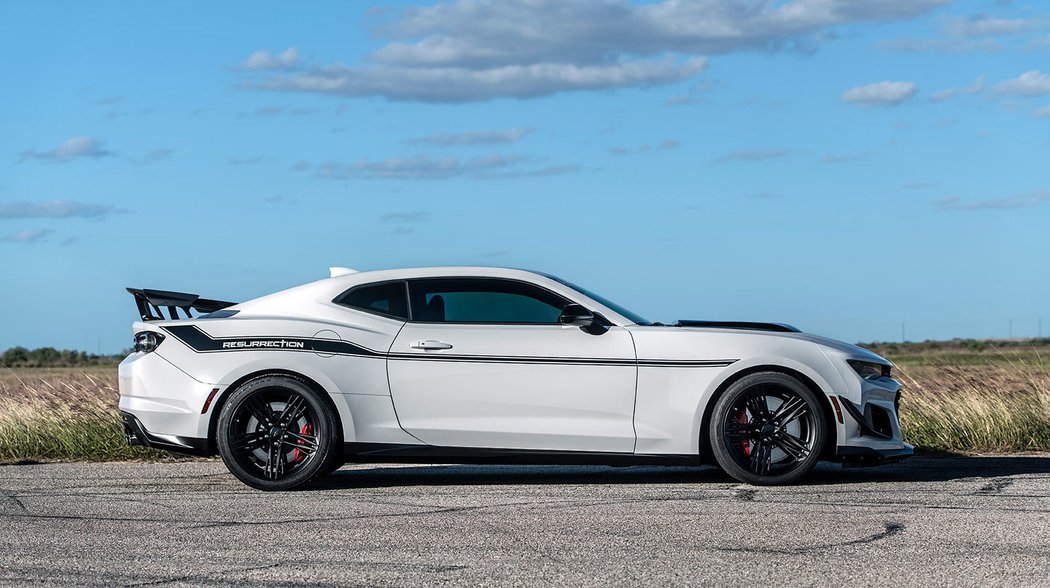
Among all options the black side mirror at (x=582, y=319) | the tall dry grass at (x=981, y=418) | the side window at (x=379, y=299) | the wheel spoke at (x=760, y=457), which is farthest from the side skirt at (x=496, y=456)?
the tall dry grass at (x=981, y=418)

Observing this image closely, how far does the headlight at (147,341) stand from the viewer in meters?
9.20

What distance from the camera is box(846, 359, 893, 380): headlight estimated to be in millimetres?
9102

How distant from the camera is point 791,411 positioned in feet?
29.4

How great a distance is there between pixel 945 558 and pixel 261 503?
14.0 feet

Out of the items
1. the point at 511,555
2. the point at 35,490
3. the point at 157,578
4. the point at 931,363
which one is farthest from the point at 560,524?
the point at 931,363

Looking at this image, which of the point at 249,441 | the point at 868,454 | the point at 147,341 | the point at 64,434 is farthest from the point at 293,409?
the point at 64,434

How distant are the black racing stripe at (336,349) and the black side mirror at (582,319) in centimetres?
22

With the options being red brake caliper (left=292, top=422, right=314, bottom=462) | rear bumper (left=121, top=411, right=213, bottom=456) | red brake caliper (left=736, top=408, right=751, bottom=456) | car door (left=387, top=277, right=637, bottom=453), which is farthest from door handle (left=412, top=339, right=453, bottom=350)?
red brake caliper (left=736, top=408, right=751, bottom=456)

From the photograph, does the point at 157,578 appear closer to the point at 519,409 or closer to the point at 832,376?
the point at 519,409

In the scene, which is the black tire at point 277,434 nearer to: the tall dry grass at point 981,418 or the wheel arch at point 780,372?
the wheel arch at point 780,372

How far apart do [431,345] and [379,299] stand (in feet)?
1.90

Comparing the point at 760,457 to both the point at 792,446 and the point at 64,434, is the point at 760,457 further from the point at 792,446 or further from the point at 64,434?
the point at 64,434

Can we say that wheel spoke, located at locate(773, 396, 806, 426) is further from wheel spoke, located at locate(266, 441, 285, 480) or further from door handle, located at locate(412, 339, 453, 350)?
wheel spoke, located at locate(266, 441, 285, 480)

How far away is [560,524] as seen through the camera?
23.9ft
